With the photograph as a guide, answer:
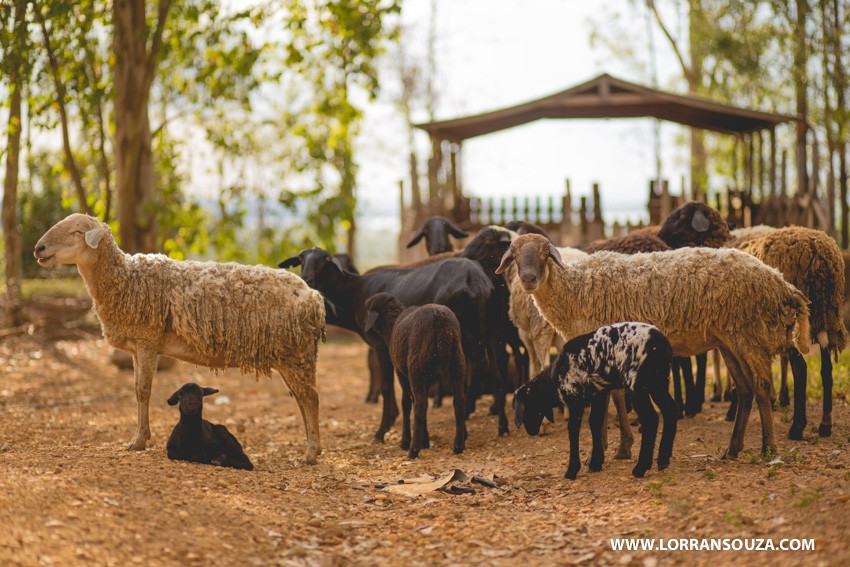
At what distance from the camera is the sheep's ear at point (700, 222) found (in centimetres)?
1002

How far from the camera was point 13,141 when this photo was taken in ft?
52.9

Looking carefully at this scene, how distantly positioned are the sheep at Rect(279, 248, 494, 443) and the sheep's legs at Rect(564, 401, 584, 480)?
2.36 meters

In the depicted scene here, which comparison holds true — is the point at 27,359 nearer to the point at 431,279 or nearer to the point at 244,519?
the point at 431,279

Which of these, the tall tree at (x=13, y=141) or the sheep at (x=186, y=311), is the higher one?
the tall tree at (x=13, y=141)

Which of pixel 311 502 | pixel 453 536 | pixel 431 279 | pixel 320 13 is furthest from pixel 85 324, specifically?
pixel 453 536

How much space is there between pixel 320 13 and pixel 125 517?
11.5 metres

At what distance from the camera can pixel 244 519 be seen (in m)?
6.19

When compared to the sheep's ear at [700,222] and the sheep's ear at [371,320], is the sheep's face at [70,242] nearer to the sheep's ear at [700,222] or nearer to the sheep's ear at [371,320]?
the sheep's ear at [371,320]

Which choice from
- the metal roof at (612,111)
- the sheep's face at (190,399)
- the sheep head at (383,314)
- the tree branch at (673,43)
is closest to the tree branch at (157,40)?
the metal roof at (612,111)

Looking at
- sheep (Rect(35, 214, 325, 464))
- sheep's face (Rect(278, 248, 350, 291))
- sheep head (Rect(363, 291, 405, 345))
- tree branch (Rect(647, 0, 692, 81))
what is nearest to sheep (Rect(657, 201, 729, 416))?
sheep head (Rect(363, 291, 405, 345))

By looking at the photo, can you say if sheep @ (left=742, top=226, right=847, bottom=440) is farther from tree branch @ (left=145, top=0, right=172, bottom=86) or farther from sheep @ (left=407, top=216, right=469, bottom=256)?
tree branch @ (left=145, top=0, right=172, bottom=86)

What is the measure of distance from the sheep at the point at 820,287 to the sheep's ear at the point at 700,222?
1.36 m

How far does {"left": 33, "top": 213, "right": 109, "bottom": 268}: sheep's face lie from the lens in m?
8.25

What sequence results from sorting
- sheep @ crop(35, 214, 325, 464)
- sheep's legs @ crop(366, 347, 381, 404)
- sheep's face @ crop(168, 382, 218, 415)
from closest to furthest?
sheep's face @ crop(168, 382, 218, 415) < sheep @ crop(35, 214, 325, 464) < sheep's legs @ crop(366, 347, 381, 404)
